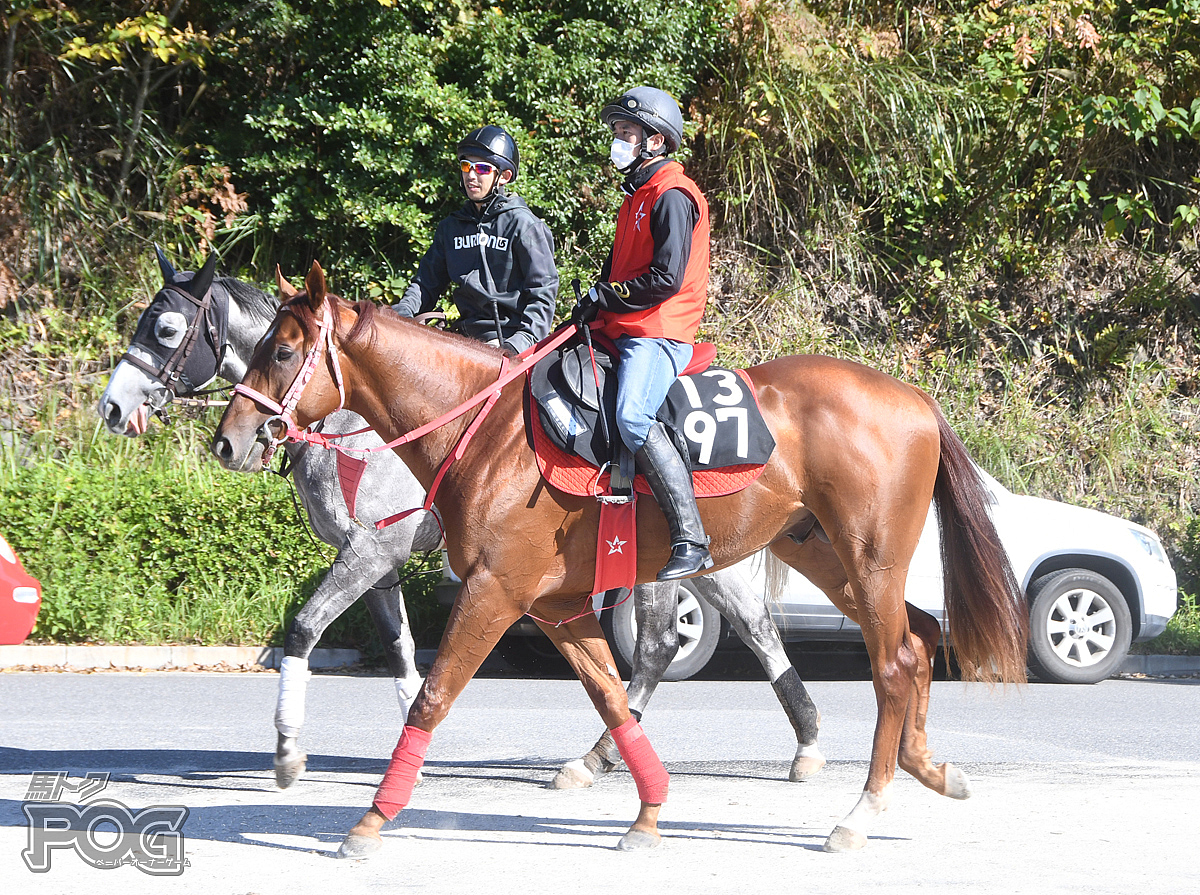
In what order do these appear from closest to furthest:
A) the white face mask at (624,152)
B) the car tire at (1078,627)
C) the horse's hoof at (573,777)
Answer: the white face mask at (624,152) < the horse's hoof at (573,777) < the car tire at (1078,627)

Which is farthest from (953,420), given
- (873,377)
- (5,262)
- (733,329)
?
(5,262)

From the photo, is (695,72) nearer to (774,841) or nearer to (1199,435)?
(1199,435)

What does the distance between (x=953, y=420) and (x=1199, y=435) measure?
9.75ft

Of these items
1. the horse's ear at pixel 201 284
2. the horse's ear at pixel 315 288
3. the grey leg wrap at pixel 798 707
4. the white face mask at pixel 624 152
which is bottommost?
the grey leg wrap at pixel 798 707

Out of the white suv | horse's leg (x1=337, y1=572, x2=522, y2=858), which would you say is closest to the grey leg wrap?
horse's leg (x1=337, y1=572, x2=522, y2=858)

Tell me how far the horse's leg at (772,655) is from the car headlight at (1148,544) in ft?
15.8

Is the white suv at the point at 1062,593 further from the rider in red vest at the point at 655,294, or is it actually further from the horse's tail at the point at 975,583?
the rider in red vest at the point at 655,294

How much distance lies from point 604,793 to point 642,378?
2.23 meters

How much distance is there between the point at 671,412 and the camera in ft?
15.7

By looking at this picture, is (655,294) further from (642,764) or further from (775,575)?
(775,575)

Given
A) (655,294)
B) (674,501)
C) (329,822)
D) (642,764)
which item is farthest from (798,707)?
(655,294)

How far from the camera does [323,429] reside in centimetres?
613

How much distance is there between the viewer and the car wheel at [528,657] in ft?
33.7

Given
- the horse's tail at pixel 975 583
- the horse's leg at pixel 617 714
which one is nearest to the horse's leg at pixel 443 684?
the horse's leg at pixel 617 714
